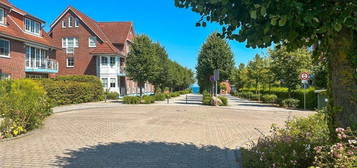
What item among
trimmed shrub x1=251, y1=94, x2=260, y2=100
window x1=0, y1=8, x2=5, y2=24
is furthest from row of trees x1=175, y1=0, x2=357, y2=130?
trimmed shrub x1=251, y1=94, x2=260, y2=100

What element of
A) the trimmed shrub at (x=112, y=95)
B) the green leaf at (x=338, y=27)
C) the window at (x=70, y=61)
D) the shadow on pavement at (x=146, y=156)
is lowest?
the shadow on pavement at (x=146, y=156)

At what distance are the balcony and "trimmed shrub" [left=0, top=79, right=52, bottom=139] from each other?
61.4ft

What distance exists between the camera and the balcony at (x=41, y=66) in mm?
26181

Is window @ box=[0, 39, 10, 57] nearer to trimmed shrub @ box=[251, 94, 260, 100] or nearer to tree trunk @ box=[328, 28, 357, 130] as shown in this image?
tree trunk @ box=[328, 28, 357, 130]

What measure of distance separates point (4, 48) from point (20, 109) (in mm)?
17978

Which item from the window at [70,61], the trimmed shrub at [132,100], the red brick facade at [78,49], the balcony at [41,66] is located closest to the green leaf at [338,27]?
the trimmed shrub at [132,100]

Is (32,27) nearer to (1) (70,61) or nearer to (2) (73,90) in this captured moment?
(1) (70,61)

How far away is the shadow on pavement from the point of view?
18.4 ft

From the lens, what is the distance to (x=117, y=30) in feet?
136

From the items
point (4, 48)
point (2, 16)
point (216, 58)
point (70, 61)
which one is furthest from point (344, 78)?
point (70, 61)

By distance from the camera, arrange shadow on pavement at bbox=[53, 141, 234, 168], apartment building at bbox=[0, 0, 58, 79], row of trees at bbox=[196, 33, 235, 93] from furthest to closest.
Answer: row of trees at bbox=[196, 33, 235, 93] → apartment building at bbox=[0, 0, 58, 79] → shadow on pavement at bbox=[53, 141, 234, 168]

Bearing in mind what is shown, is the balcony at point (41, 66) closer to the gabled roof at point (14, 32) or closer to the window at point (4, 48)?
the gabled roof at point (14, 32)

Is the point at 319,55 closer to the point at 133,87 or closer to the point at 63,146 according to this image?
the point at 63,146

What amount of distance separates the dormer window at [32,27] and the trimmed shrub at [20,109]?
21.0m
